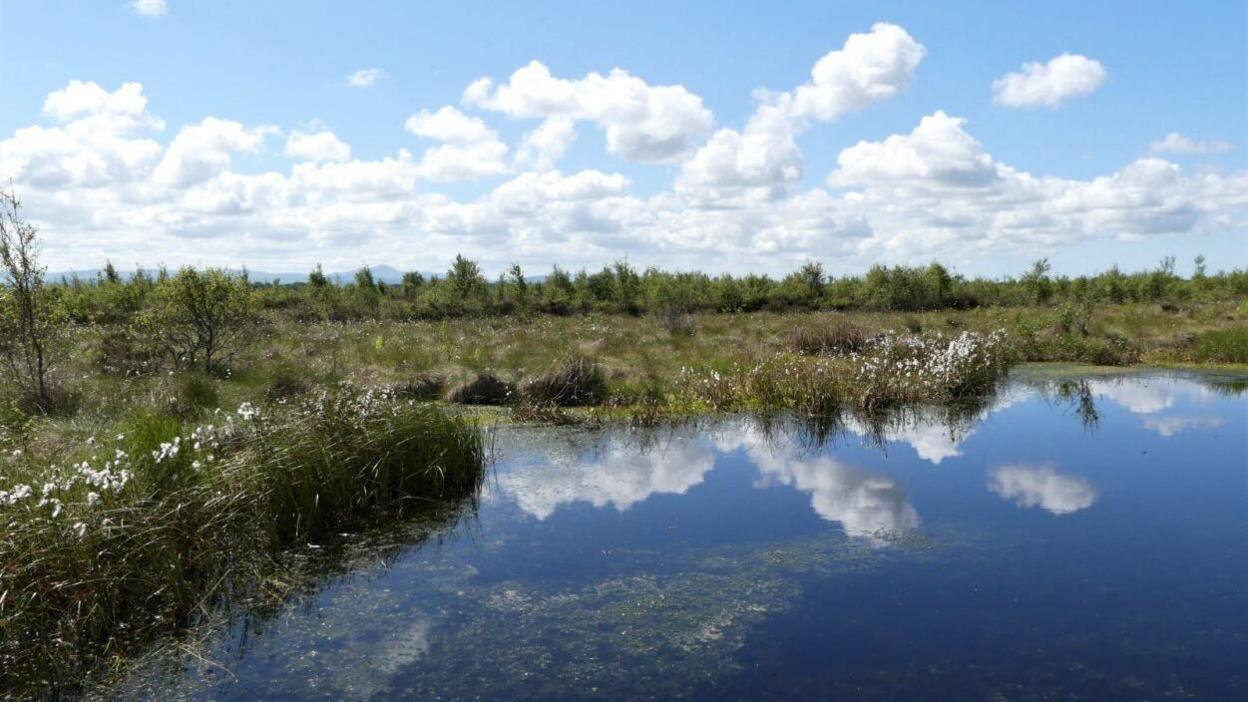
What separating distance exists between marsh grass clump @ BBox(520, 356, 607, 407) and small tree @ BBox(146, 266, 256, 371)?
6.35m

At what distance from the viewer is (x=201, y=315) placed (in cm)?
1596

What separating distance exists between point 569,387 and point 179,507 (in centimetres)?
955

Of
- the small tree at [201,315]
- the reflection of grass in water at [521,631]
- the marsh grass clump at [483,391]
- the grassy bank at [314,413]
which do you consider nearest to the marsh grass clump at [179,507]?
the grassy bank at [314,413]

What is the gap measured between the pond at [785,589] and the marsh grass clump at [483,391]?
373 cm

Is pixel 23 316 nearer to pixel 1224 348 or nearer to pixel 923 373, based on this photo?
pixel 923 373

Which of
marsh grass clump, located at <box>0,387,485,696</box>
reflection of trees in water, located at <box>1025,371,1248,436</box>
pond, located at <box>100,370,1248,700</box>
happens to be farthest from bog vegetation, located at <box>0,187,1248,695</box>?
reflection of trees in water, located at <box>1025,371,1248,436</box>

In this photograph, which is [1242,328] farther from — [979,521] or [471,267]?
[471,267]

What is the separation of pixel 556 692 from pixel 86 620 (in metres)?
3.64

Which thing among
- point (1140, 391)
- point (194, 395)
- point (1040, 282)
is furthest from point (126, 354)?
point (1040, 282)

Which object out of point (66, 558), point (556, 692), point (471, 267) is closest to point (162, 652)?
point (66, 558)

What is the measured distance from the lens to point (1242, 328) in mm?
22703

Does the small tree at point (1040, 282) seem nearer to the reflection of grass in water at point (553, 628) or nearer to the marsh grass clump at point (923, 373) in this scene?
the marsh grass clump at point (923, 373)

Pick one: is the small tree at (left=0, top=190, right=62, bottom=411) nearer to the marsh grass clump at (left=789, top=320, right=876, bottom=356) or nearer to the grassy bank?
the grassy bank

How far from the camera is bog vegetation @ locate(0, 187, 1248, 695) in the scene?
6.20m
